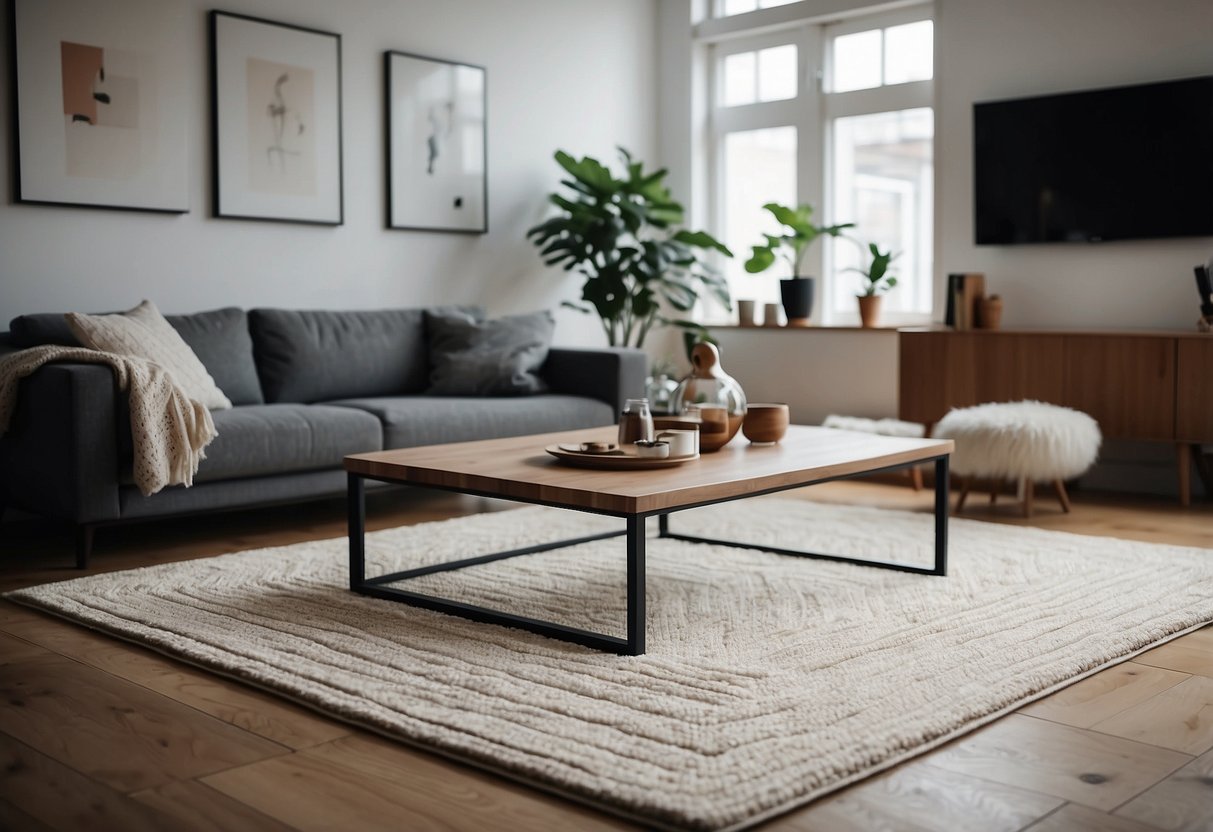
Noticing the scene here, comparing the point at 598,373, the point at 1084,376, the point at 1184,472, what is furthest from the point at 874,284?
the point at 1184,472

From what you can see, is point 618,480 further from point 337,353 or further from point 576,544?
point 337,353

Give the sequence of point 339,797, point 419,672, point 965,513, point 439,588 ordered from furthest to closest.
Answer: point 965,513, point 439,588, point 419,672, point 339,797

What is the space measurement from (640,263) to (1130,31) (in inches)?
92.3

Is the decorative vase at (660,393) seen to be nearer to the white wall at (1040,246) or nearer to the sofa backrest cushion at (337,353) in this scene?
the white wall at (1040,246)

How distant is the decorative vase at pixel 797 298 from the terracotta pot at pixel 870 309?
0.29 metres

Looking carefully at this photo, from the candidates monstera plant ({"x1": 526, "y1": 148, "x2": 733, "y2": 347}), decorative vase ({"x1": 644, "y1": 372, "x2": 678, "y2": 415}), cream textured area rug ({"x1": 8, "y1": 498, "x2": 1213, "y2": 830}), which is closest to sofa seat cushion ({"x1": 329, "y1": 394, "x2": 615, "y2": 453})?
cream textured area rug ({"x1": 8, "y1": 498, "x2": 1213, "y2": 830})

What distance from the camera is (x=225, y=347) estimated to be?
4.32 m

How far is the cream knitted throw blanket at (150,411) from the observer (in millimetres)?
3443

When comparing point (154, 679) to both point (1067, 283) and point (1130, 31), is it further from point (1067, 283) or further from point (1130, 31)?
point (1130, 31)

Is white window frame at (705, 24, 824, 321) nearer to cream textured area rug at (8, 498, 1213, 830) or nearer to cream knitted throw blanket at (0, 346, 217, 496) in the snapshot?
cream textured area rug at (8, 498, 1213, 830)

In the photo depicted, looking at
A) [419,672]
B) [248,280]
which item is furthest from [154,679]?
[248,280]

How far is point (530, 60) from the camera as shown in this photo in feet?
19.7

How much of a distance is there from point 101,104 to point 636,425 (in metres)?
2.61

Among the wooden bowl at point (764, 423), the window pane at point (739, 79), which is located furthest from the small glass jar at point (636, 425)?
the window pane at point (739, 79)
